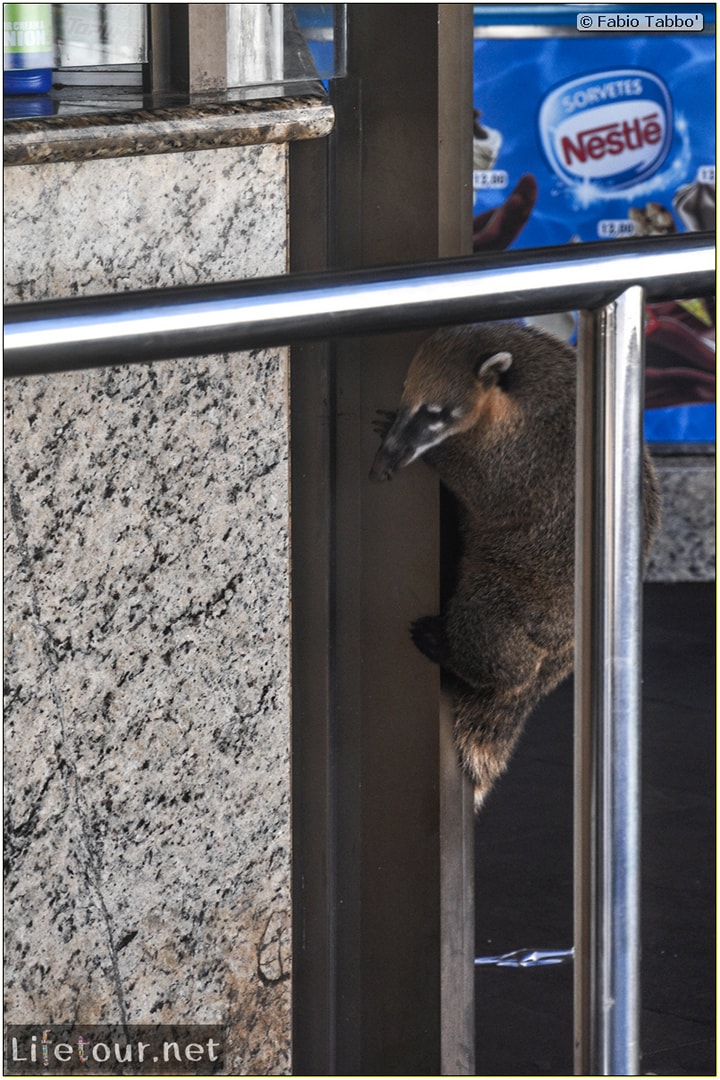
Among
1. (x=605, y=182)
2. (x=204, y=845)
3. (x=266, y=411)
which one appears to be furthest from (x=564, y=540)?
(x=605, y=182)

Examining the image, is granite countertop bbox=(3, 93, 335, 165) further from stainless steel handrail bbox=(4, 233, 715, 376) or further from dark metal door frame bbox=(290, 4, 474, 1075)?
stainless steel handrail bbox=(4, 233, 715, 376)

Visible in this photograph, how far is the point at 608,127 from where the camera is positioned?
7.19 m

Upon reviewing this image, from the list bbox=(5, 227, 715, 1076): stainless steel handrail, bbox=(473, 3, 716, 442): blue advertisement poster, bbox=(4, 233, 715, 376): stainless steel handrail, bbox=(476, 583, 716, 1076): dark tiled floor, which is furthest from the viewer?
bbox=(473, 3, 716, 442): blue advertisement poster

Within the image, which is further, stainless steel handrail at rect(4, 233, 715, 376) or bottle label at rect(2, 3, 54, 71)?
bottle label at rect(2, 3, 54, 71)

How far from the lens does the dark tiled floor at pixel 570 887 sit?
329 centimetres

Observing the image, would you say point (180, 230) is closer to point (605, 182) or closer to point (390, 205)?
point (390, 205)

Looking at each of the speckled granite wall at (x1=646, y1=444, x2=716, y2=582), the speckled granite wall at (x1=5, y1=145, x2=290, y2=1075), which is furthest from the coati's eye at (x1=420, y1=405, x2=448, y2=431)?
the speckled granite wall at (x1=646, y1=444, x2=716, y2=582)

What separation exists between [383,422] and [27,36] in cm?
68

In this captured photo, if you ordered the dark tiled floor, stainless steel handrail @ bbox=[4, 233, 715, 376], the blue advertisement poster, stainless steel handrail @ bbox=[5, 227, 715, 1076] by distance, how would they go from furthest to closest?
the blue advertisement poster < the dark tiled floor < stainless steel handrail @ bbox=[5, 227, 715, 1076] < stainless steel handrail @ bbox=[4, 233, 715, 376]

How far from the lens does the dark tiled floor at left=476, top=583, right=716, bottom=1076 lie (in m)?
3.29

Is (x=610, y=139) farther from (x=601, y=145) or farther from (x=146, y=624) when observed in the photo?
(x=146, y=624)

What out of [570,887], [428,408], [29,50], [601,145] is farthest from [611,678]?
[601,145]

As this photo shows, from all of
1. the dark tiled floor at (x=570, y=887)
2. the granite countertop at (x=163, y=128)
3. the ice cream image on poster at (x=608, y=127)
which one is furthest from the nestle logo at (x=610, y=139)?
the granite countertop at (x=163, y=128)

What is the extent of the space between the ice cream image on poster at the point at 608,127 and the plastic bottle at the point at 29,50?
566cm
